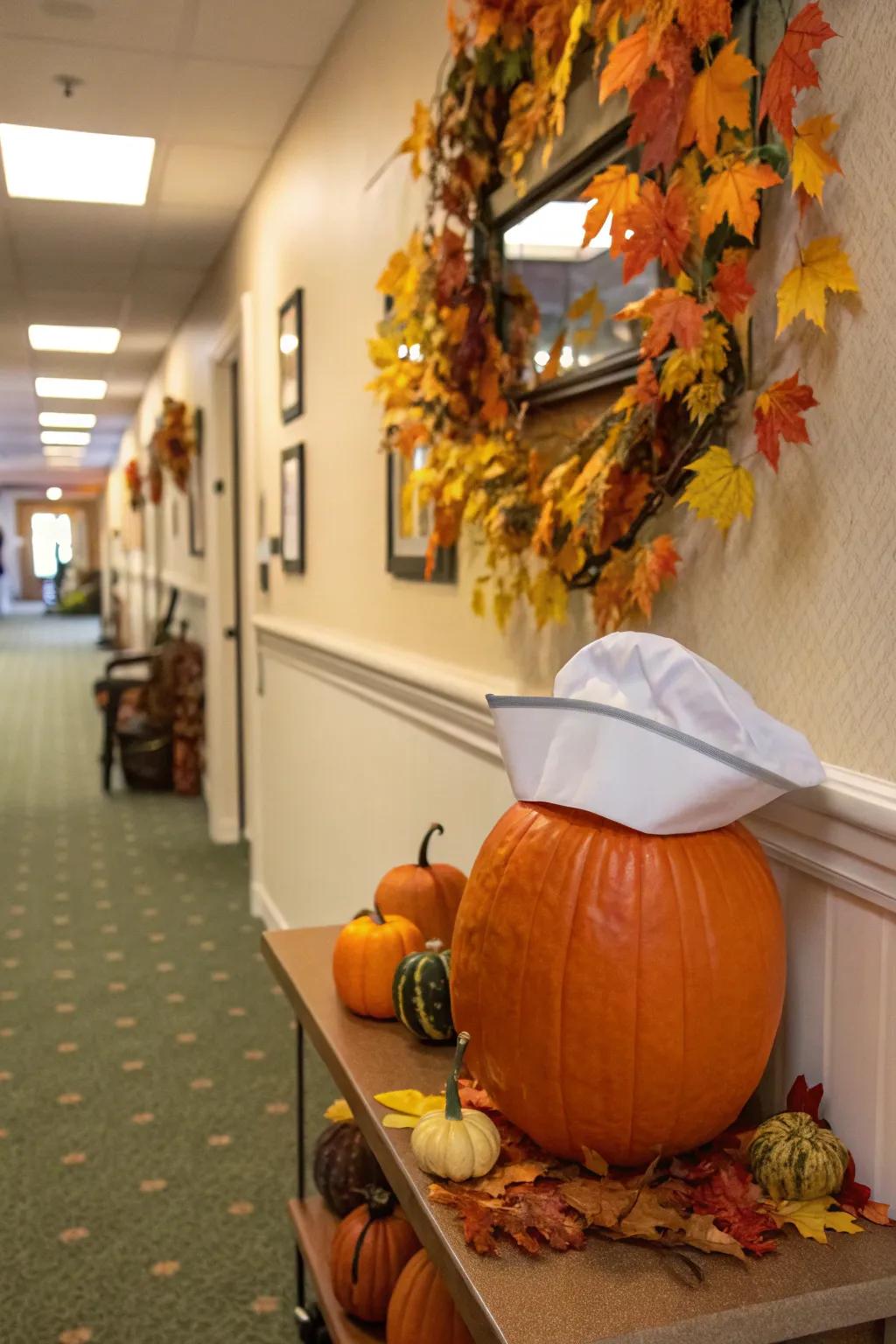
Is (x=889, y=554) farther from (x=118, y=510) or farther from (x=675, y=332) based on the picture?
(x=118, y=510)

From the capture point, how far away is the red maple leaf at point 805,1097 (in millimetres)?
1179

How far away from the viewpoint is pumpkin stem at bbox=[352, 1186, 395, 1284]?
167cm

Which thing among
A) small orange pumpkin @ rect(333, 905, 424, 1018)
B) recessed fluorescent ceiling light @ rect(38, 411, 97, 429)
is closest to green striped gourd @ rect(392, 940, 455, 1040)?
small orange pumpkin @ rect(333, 905, 424, 1018)

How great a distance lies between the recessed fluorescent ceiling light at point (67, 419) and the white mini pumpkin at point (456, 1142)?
35.7 ft

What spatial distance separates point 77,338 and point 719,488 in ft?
22.3

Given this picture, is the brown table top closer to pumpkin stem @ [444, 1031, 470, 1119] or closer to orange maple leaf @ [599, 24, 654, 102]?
pumpkin stem @ [444, 1031, 470, 1119]

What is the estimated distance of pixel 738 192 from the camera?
1.18 meters

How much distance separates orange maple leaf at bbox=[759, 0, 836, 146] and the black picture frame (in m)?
1.26

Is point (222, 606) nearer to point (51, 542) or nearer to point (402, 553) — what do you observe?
point (402, 553)

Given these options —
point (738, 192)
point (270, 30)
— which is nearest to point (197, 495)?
point (270, 30)

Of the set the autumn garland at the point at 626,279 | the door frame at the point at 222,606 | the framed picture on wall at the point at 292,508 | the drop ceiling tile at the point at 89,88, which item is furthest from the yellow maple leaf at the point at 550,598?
the door frame at the point at 222,606

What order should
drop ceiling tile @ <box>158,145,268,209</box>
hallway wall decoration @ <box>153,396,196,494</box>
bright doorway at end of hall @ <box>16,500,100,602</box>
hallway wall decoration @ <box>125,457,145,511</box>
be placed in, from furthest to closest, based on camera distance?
bright doorway at end of hall @ <box>16,500,100,602</box>
hallway wall decoration @ <box>125,457,145,511</box>
hallway wall decoration @ <box>153,396,196,494</box>
drop ceiling tile @ <box>158,145,268,209</box>

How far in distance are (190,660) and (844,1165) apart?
5669mm

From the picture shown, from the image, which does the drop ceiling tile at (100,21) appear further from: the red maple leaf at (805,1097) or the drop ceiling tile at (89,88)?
the red maple leaf at (805,1097)
